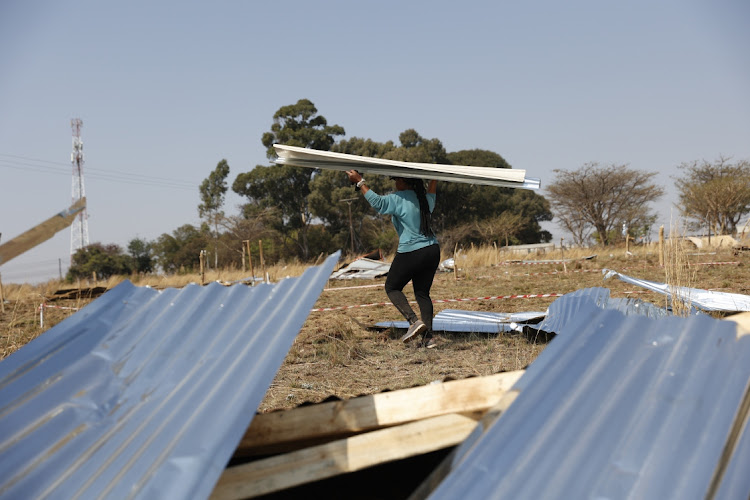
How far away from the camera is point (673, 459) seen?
1.41 meters

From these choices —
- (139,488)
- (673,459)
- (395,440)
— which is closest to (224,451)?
(139,488)

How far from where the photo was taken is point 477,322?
589 cm

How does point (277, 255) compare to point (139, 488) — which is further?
point (277, 255)

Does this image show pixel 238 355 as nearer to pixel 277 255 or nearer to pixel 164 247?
pixel 277 255

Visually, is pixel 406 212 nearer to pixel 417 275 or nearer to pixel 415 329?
pixel 417 275

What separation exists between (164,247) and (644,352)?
132ft

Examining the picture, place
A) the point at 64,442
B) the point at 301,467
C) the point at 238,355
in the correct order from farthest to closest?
the point at 238,355 < the point at 64,442 < the point at 301,467

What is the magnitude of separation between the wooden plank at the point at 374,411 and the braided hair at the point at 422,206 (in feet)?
10.7

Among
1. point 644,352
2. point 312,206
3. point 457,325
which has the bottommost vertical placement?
point 457,325

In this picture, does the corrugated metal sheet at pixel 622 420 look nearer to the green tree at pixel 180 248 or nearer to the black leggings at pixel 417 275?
the black leggings at pixel 417 275

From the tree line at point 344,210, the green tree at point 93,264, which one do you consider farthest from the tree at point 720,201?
the green tree at point 93,264

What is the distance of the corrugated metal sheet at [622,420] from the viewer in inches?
54.6

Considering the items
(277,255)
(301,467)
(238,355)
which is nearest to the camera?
(301,467)

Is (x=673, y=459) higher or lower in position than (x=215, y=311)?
lower
